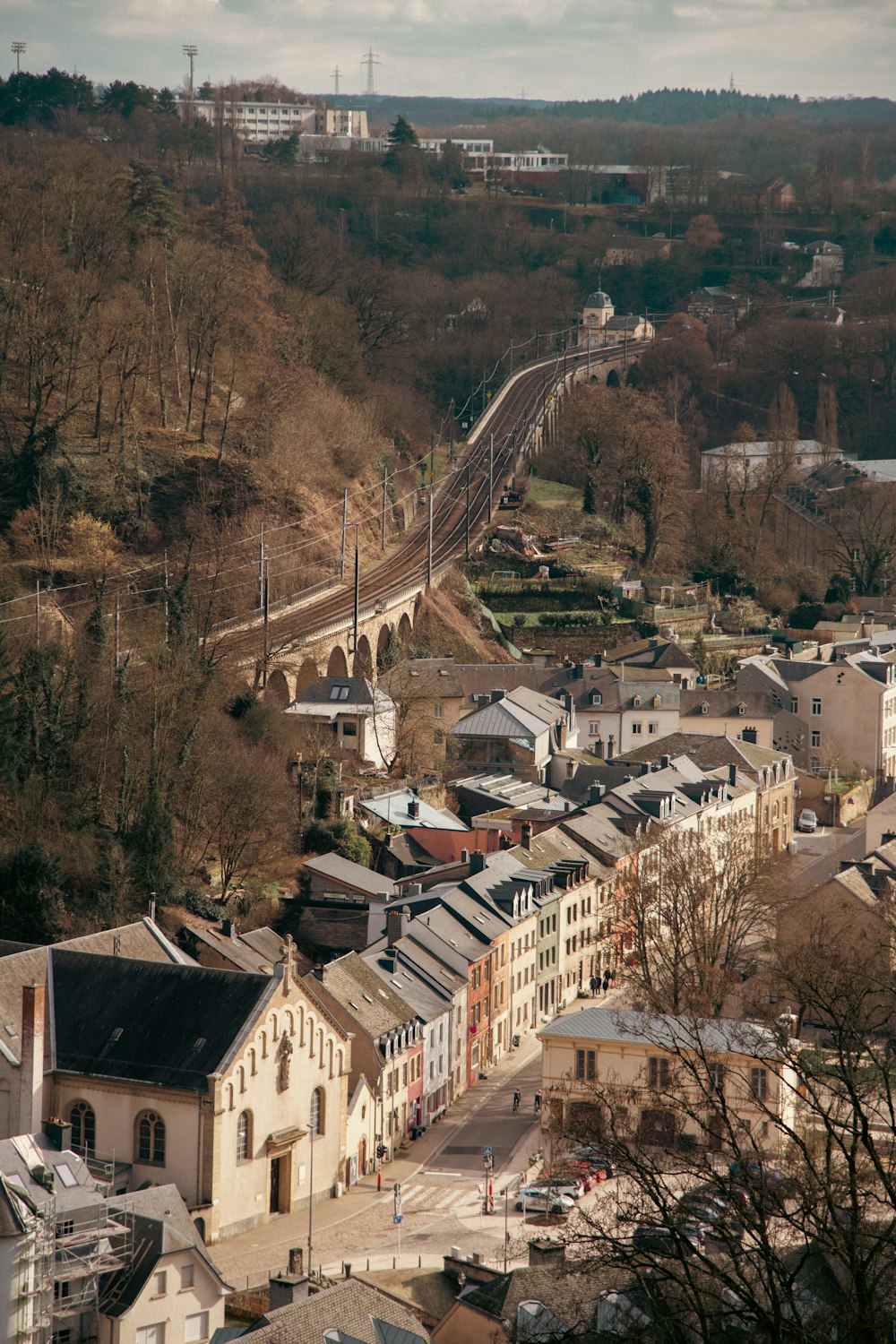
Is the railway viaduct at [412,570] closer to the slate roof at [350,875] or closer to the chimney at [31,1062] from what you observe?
the slate roof at [350,875]

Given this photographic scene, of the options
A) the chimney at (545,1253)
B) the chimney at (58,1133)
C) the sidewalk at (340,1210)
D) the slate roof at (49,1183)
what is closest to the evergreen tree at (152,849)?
the sidewalk at (340,1210)

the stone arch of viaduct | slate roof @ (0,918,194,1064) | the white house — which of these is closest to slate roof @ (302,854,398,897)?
slate roof @ (0,918,194,1064)

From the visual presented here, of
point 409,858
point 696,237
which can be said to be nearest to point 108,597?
point 409,858

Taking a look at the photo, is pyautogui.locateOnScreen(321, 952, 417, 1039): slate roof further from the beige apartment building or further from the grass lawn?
the grass lawn

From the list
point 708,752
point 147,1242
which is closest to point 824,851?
point 708,752

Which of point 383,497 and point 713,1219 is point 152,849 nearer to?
point 713,1219

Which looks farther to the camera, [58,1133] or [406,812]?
[406,812]

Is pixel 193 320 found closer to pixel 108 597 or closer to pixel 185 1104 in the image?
pixel 108 597
